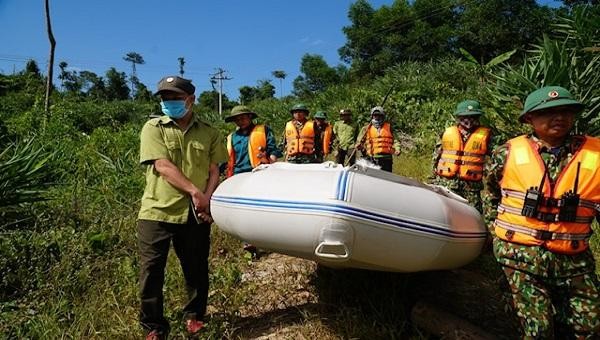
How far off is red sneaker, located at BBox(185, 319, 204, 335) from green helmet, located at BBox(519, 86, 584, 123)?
2071mm

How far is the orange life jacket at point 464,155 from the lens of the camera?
3891mm

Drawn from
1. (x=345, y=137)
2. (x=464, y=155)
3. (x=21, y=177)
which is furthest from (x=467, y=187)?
(x=345, y=137)

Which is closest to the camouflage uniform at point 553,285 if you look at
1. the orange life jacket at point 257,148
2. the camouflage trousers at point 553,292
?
the camouflage trousers at point 553,292

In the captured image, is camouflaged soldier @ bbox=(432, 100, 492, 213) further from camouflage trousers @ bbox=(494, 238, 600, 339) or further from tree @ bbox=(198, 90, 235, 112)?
tree @ bbox=(198, 90, 235, 112)

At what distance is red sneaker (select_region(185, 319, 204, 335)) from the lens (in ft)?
8.76

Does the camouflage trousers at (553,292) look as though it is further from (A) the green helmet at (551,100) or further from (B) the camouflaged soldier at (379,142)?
(B) the camouflaged soldier at (379,142)

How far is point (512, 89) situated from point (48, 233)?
4434 mm

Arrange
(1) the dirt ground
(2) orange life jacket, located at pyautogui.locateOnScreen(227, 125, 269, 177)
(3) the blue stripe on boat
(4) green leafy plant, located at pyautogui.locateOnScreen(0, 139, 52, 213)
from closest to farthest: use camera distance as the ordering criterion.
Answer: (3) the blue stripe on boat < (1) the dirt ground < (4) green leafy plant, located at pyautogui.locateOnScreen(0, 139, 52, 213) < (2) orange life jacket, located at pyautogui.locateOnScreen(227, 125, 269, 177)

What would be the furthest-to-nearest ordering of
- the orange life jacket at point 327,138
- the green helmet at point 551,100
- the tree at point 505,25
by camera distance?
the tree at point 505,25 < the orange life jacket at point 327,138 < the green helmet at point 551,100

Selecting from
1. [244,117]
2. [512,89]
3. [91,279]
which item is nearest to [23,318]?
[91,279]

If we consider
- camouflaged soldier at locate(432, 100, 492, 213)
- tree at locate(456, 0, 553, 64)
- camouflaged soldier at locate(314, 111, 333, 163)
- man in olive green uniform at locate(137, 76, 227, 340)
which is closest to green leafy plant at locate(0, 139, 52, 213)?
man in olive green uniform at locate(137, 76, 227, 340)

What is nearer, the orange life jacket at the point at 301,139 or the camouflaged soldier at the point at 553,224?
the camouflaged soldier at the point at 553,224

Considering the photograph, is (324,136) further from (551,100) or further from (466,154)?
(551,100)

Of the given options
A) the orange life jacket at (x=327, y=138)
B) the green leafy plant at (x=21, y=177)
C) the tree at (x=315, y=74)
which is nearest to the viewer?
the green leafy plant at (x=21, y=177)
